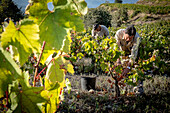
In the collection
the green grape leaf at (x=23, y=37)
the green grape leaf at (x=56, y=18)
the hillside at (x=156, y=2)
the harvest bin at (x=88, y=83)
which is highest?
the hillside at (x=156, y=2)

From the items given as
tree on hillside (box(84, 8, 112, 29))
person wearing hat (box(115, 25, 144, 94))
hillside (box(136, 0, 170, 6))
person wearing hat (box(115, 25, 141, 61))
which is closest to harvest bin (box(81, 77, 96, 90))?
person wearing hat (box(115, 25, 144, 94))

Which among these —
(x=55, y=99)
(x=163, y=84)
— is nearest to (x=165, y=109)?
(x=163, y=84)

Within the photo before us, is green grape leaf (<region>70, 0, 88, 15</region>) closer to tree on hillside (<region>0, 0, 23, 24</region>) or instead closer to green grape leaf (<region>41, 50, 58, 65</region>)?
green grape leaf (<region>41, 50, 58, 65</region>)

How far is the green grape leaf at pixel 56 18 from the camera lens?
17.9 inches

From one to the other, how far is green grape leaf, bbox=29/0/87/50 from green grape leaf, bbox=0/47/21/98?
Answer: 0.11 m

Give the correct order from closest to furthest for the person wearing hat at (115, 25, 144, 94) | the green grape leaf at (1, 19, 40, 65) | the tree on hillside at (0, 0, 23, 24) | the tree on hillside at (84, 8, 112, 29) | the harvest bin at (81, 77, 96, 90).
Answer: the green grape leaf at (1, 19, 40, 65), the person wearing hat at (115, 25, 144, 94), the harvest bin at (81, 77, 96, 90), the tree on hillside at (0, 0, 23, 24), the tree on hillside at (84, 8, 112, 29)

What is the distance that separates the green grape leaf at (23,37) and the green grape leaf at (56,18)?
0.03 meters

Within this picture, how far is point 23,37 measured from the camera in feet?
1.47

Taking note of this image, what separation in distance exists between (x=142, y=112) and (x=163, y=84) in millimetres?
1940

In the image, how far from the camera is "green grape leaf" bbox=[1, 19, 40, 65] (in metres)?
0.41

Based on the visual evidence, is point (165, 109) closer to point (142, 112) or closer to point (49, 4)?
point (142, 112)

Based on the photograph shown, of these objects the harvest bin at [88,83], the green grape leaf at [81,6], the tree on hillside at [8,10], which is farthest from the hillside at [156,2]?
the green grape leaf at [81,6]

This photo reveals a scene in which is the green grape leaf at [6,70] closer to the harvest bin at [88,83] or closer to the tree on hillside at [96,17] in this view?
the harvest bin at [88,83]

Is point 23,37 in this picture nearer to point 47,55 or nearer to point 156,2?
point 47,55
